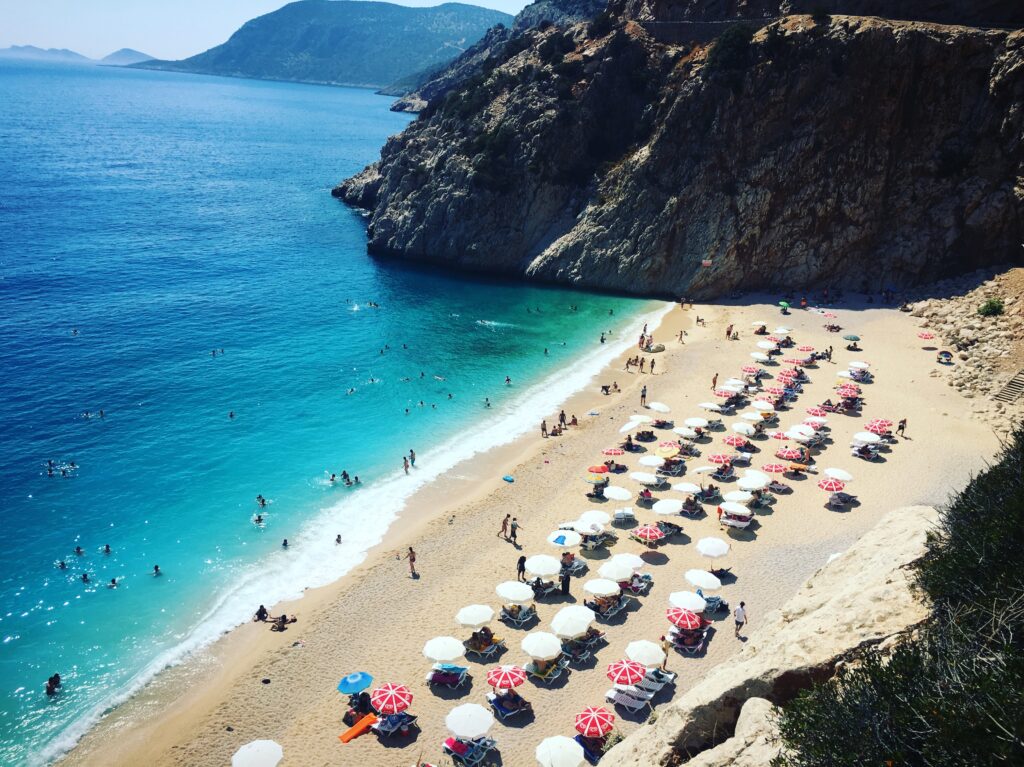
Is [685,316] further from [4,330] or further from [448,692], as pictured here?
[4,330]

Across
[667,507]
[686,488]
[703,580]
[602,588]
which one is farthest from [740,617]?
[686,488]

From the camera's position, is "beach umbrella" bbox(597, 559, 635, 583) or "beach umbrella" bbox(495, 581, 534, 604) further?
"beach umbrella" bbox(597, 559, 635, 583)

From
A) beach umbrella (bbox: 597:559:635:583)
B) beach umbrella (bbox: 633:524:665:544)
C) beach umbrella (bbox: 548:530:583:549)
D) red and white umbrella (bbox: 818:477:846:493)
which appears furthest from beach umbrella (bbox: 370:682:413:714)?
red and white umbrella (bbox: 818:477:846:493)

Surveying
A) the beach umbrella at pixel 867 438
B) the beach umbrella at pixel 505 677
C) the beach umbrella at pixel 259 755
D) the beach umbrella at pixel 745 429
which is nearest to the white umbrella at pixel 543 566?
the beach umbrella at pixel 505 677

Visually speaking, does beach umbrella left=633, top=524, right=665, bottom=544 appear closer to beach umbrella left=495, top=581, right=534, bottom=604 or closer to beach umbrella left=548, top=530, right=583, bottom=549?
beach umbrella left=548, top=530, right=583, bottom=549

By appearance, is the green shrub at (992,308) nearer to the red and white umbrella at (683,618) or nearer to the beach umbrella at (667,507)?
A: the beach umbrella at (667,507)

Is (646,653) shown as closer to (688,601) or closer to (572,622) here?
(572,622)
